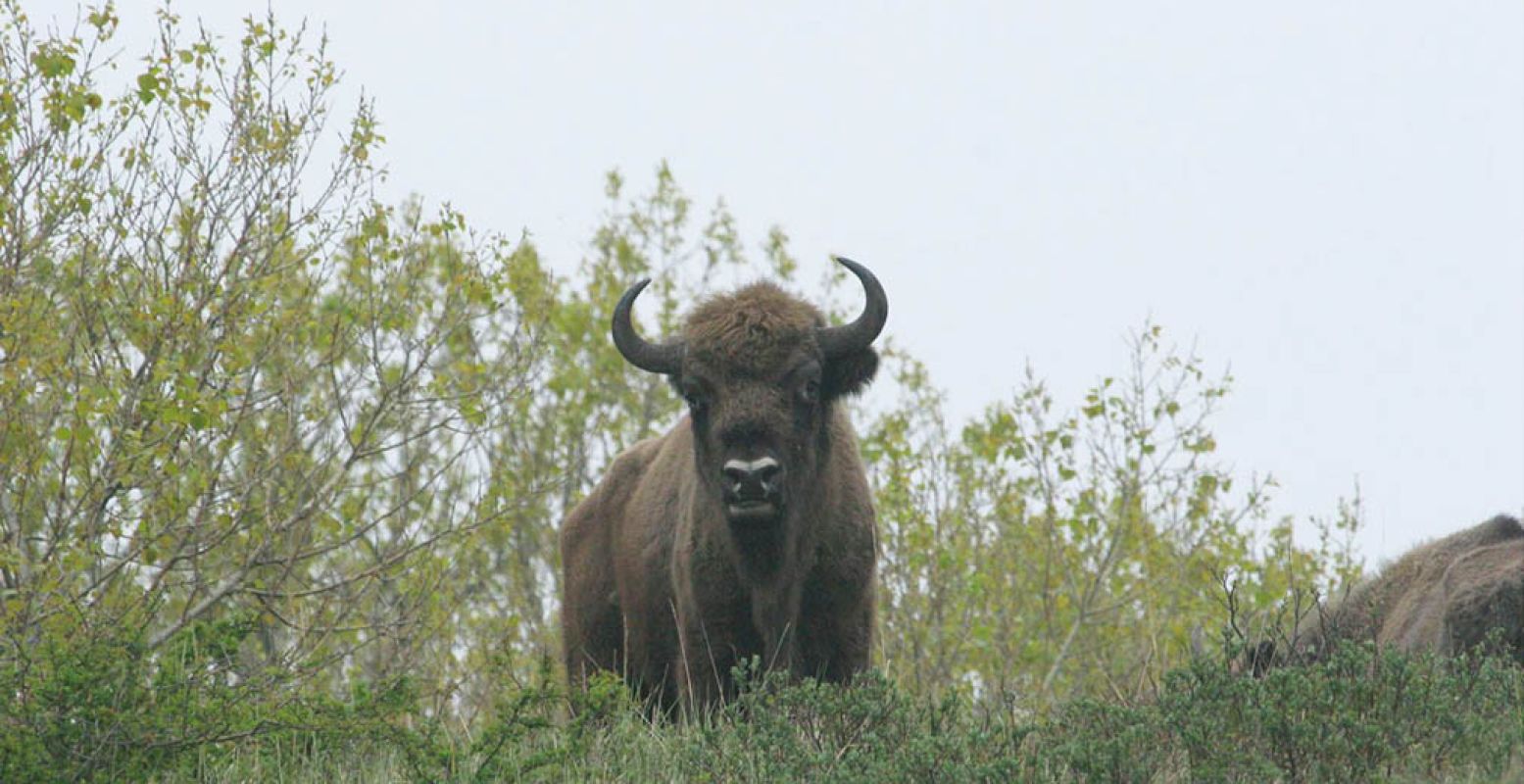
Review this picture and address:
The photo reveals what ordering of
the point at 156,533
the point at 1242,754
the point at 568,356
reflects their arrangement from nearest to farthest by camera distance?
the point at 1242,754
the point at 156,533
the point at 568,356

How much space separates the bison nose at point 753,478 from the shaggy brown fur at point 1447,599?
8.83 feet

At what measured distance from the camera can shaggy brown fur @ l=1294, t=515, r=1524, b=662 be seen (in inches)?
385

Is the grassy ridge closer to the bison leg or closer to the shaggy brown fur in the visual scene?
the shaggy brown fur

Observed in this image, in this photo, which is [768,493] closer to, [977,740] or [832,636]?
[832,636]

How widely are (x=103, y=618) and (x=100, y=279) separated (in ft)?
7.47

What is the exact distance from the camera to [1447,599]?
1038 cm

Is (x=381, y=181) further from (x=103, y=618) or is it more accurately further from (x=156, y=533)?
(x=103, y=618)

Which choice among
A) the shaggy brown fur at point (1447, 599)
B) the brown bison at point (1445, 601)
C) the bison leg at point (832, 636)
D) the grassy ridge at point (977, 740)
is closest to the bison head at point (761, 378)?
the bison leg at point (832, 636)

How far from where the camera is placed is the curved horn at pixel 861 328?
10.7 meters

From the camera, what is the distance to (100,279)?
10523 mm

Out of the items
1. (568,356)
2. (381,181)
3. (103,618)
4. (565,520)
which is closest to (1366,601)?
(565,520)

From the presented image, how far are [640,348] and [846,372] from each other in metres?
1.16

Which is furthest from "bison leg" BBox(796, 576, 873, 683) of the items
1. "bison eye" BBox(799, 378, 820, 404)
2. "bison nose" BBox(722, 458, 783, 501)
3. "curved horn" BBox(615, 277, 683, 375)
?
"curved horn" BBox(615, 277, 683, 375)

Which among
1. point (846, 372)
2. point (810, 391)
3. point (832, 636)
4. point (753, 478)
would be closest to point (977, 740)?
point (753, 478)
